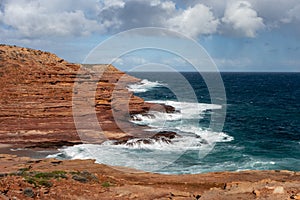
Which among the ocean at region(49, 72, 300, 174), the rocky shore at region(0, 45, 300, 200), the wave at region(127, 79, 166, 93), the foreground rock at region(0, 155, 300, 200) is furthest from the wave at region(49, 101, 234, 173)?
the wave at region(127, 79, 166, 93)

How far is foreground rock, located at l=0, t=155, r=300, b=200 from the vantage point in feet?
49.9

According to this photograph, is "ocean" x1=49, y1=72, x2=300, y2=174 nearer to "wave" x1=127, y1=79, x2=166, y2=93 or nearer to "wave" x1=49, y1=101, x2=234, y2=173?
"wave" x1=49, y1=101, x2=234, y2=173

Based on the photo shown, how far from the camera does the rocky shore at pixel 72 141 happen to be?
16172 mm

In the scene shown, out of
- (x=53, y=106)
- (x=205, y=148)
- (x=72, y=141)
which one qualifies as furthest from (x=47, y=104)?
(x=205, y=148)

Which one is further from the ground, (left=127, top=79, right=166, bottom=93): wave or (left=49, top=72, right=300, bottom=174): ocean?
(left=127, top=79, right=166, bottom=93): wave

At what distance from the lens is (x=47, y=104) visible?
137 ft

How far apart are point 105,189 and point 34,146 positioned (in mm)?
18288

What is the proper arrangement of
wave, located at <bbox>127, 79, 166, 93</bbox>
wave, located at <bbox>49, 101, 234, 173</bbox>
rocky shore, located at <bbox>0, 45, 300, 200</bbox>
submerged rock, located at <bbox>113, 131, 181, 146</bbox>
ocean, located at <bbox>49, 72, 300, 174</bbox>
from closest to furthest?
rocky shore, located at <bbox>0, 45, 300, 200</bbox>
wave, located at <bbox>49, 101, 234, 173</bbox>
ocean, located at <bbox>49, 72, 300, 174</bbox>
submerged rock, located at <bbox>113, 131, 181, 146</bbox>
wave, located at <bbox>127, 79, 166, 93</bbox>

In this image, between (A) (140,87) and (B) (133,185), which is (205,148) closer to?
(B) (133,185)

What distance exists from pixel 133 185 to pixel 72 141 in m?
17.8

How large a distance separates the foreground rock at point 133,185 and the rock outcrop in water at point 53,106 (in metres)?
12.1

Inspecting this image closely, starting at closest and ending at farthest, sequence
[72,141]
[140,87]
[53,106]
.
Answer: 1. [72,141]
2. [53,106]
3. [140,87]

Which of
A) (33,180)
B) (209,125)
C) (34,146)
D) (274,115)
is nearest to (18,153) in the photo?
(34,146)

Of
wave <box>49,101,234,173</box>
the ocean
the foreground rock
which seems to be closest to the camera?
the foreground rock
